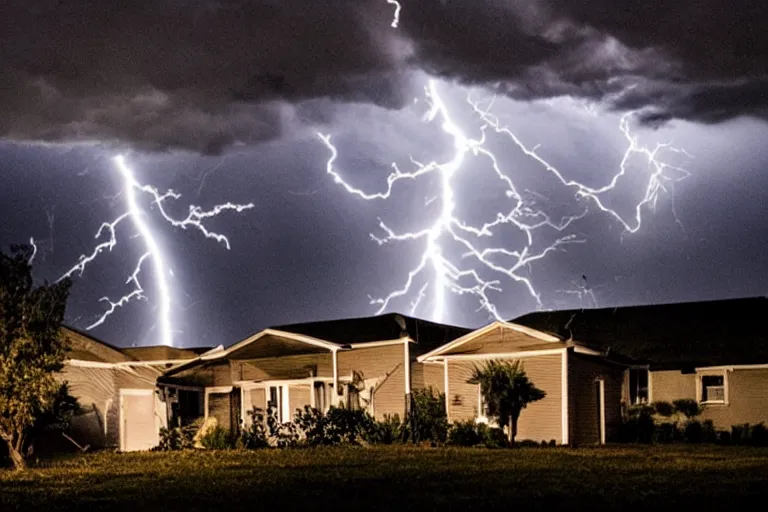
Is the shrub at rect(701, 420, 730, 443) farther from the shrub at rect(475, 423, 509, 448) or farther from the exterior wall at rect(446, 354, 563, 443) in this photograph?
the shrub at rect(475, 423, 509, 448)

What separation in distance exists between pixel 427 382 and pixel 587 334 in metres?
7.62

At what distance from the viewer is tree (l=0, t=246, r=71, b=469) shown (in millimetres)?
22250

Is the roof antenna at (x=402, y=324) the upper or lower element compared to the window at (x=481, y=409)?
upper

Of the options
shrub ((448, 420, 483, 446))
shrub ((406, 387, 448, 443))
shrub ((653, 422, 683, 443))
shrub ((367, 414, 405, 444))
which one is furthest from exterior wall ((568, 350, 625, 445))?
shrub ((367, 414, 405, 444))

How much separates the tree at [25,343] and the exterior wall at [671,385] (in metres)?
19.1

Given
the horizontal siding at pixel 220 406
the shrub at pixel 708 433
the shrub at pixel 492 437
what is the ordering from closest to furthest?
the shrub at pixel 492 437, the shrub at pixel 708 433, the horizontal siding at pixel 220 406

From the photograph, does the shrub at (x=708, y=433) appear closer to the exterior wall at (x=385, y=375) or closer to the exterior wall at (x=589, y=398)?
the exterior wall at (x=589, y=398)

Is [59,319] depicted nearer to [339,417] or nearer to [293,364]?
[339,417]

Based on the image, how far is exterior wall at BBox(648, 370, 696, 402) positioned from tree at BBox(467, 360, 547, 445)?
21.9ft

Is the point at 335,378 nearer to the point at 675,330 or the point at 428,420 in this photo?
the point at 428,420

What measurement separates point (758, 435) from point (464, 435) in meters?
8.67

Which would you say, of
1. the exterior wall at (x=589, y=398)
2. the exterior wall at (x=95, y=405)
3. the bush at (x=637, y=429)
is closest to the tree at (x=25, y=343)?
the exterior wall at (x=95, y=405)

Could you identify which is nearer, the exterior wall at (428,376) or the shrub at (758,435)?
the shrub at (758,435)

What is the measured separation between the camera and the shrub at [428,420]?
100 ft
